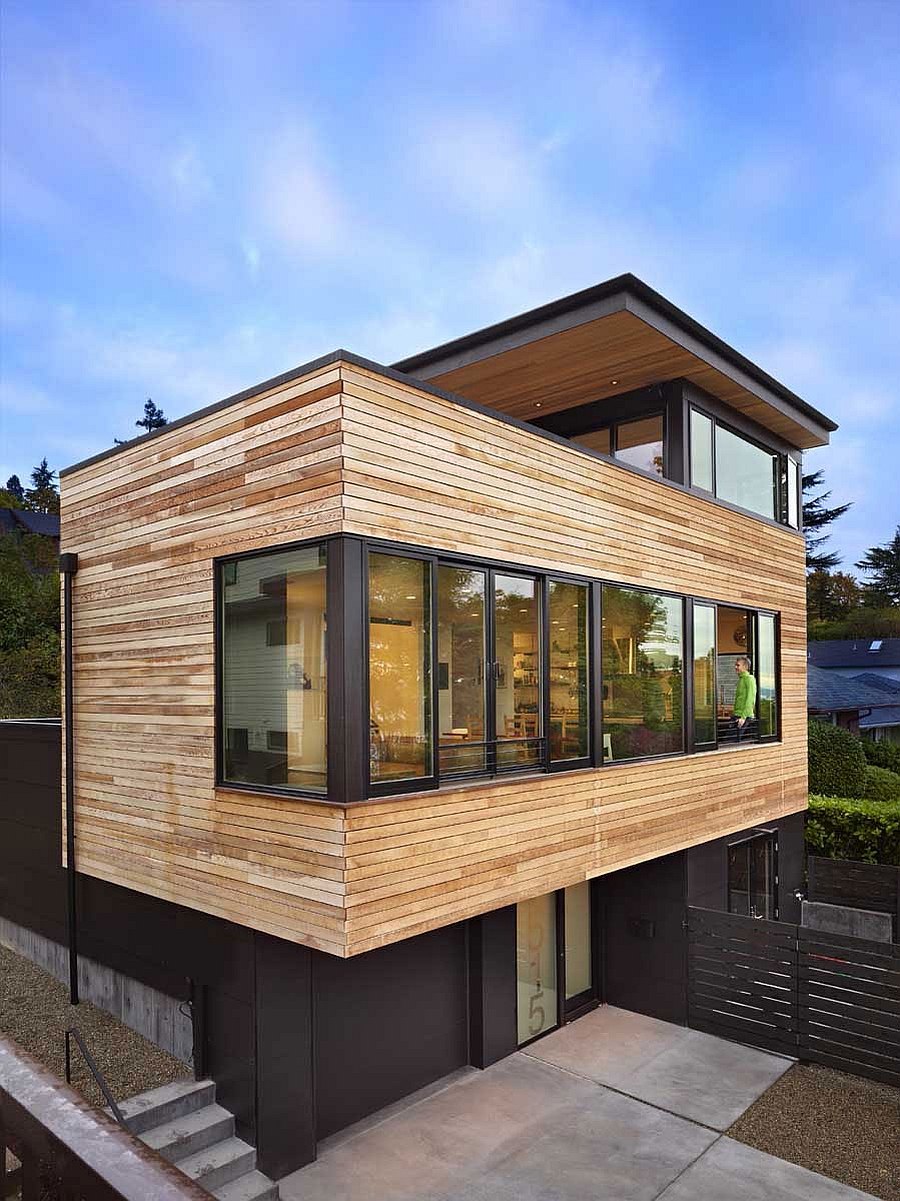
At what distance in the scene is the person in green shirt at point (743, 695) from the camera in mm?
10273

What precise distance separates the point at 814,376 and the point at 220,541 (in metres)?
98.4

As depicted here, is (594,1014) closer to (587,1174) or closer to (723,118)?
(587,1174)

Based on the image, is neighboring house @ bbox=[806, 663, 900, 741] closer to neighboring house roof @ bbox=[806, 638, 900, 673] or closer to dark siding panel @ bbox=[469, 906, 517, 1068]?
neighboring house roof @ bbox=[806, 638, 900, 673]

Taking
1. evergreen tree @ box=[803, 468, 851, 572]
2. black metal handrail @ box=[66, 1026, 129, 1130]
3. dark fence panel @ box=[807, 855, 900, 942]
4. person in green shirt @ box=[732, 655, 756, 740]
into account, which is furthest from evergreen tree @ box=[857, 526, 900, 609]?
black metal handrail @ box=[66, 1026, 129, 1130]

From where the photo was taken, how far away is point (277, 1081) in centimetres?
653

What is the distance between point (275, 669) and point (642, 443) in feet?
18.8

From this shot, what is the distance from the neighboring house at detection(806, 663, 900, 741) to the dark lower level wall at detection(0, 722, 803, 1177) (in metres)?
13.3

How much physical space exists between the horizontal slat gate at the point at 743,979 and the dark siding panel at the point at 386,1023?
278cm

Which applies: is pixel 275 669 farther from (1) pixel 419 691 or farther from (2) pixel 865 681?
(2) pixel 865 681

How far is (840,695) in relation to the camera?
2333 centimetres

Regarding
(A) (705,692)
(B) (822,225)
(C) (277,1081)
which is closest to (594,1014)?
(A) (705,692)

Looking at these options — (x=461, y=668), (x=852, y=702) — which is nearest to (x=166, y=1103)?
(x=461, y=668)

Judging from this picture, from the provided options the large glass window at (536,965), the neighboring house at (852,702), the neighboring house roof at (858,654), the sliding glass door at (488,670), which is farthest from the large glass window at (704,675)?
the neighboring house roof at (858,654)

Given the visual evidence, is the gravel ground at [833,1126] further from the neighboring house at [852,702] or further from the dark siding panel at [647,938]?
the neighboring house at [852,702]
